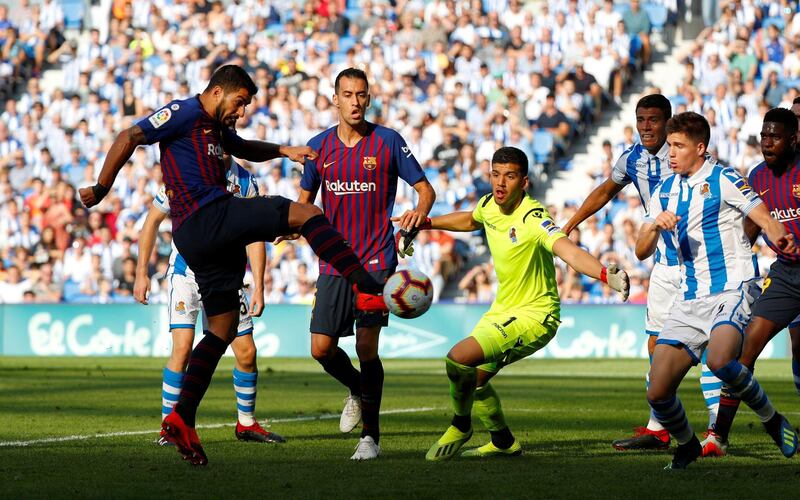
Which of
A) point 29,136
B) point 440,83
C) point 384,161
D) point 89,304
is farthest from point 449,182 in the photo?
point 384,161

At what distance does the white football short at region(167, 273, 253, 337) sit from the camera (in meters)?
9.59

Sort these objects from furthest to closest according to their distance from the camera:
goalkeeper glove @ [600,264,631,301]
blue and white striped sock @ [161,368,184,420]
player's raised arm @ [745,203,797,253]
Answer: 1. blue and white striped sock @ [161,368,184,420]
2. player's raised arm @ [745,203,797,253]
3. goalkeeper glove @ [600,264,631,301]

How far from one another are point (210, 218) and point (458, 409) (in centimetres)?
201

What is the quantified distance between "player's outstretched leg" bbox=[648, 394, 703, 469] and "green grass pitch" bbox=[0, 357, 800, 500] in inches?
5.5

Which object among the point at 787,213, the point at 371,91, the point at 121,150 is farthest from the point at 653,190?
the point at 371,91

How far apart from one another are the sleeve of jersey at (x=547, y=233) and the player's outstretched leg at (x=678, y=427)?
3.94 ft

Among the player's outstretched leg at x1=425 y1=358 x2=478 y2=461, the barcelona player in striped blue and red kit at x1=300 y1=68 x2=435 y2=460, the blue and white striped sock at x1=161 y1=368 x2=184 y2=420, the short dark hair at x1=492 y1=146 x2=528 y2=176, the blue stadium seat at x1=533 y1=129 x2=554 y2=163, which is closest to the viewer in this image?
the player's outstretched leg at x1=425 y1=358 x2=478 y2=461

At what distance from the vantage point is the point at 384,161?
29.4 ft

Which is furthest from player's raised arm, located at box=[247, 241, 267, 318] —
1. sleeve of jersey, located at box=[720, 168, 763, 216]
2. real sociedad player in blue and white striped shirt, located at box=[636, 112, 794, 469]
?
sleeve of jersey, located at box=[720, 168, 763, 216]

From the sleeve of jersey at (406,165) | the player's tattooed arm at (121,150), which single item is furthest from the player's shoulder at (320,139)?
the player's tattooed arm at (121,150)

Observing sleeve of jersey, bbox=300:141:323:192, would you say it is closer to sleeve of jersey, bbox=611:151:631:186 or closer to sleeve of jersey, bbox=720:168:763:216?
sleeve of jersey, bbox=611:151:631:186

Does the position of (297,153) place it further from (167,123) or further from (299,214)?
(167,123)

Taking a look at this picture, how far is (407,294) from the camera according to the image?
24.7 feet

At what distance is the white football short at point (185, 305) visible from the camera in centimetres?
959
